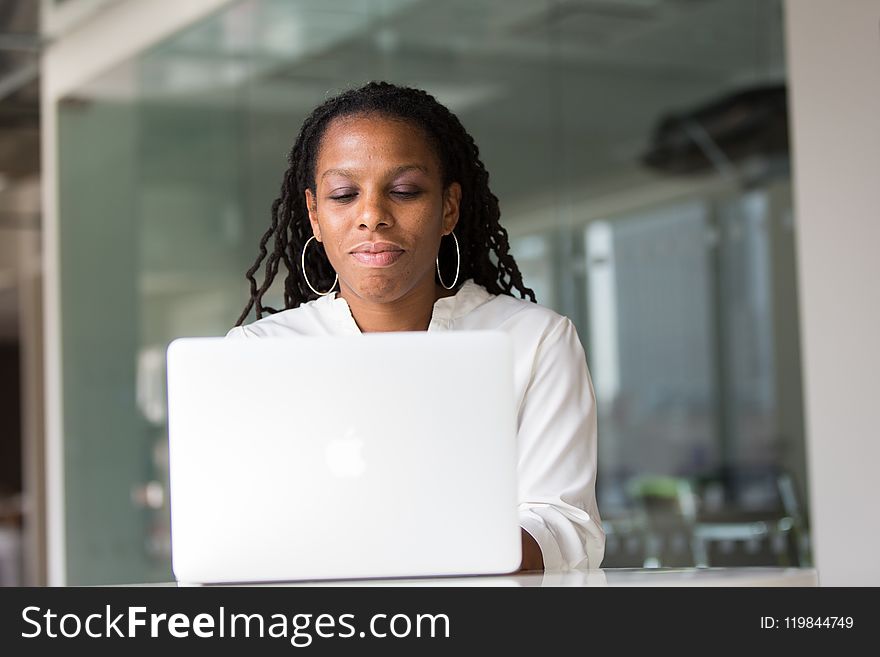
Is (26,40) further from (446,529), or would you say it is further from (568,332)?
(446,529)

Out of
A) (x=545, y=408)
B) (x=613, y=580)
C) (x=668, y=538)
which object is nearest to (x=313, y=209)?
(x=545, y=408)

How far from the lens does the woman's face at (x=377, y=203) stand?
210cm

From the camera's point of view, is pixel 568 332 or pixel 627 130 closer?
pixel 568 332

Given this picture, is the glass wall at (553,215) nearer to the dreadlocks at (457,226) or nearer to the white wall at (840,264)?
the white wall at (840,264)

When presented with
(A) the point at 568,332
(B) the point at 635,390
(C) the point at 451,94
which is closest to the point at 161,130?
(C) the point at 451,94

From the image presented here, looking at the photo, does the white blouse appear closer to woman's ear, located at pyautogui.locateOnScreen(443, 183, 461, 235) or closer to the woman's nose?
woman's ear, located at pyautogui.locateOnScreen(443, 183, 461, 235)

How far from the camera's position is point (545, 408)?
2043 millimetres

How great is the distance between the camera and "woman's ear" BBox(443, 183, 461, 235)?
Answer: 7.66 ft

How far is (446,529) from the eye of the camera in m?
1.51

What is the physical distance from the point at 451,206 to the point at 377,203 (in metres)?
0.29

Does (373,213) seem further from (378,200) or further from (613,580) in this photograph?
(613,580)

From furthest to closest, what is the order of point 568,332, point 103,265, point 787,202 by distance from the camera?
point 787,202, point 103,265, point 568,332
